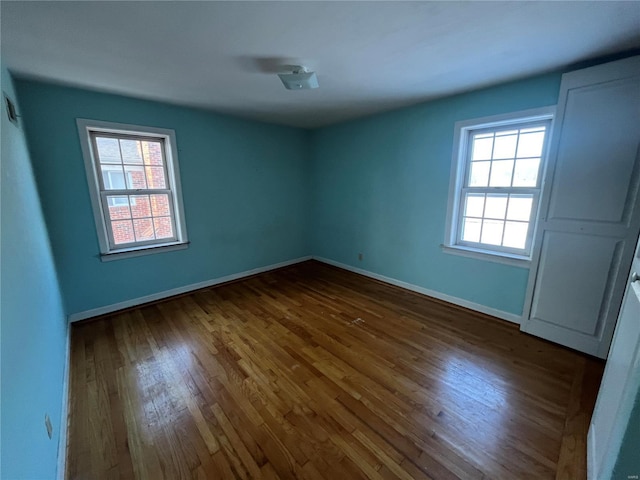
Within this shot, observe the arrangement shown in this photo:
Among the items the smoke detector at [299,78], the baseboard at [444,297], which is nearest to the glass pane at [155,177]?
the smoke detector at [299,78]

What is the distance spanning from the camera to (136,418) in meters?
1.61

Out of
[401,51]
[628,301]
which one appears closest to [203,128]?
[401,51]

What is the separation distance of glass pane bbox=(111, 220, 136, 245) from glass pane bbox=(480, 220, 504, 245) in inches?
161

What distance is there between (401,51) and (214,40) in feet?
4.22

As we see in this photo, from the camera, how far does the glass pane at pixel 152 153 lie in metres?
3.04

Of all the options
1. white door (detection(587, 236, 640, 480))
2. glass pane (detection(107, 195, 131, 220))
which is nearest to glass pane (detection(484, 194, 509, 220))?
white door (detection(587, 236, 640, 480))

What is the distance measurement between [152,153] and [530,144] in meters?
4.10

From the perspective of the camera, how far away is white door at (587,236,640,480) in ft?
3.22

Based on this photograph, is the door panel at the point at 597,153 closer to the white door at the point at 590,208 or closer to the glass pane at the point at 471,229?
the white door at the point at 590,208

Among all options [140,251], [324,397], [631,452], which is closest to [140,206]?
[140,251]

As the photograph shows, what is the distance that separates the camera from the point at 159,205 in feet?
10.5

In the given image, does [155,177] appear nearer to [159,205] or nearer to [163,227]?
[159,205]

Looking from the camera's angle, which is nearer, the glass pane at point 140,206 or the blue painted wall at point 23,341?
the blue painted wall at point 23,341

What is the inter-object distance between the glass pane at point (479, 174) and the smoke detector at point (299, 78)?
1971 millimetres
